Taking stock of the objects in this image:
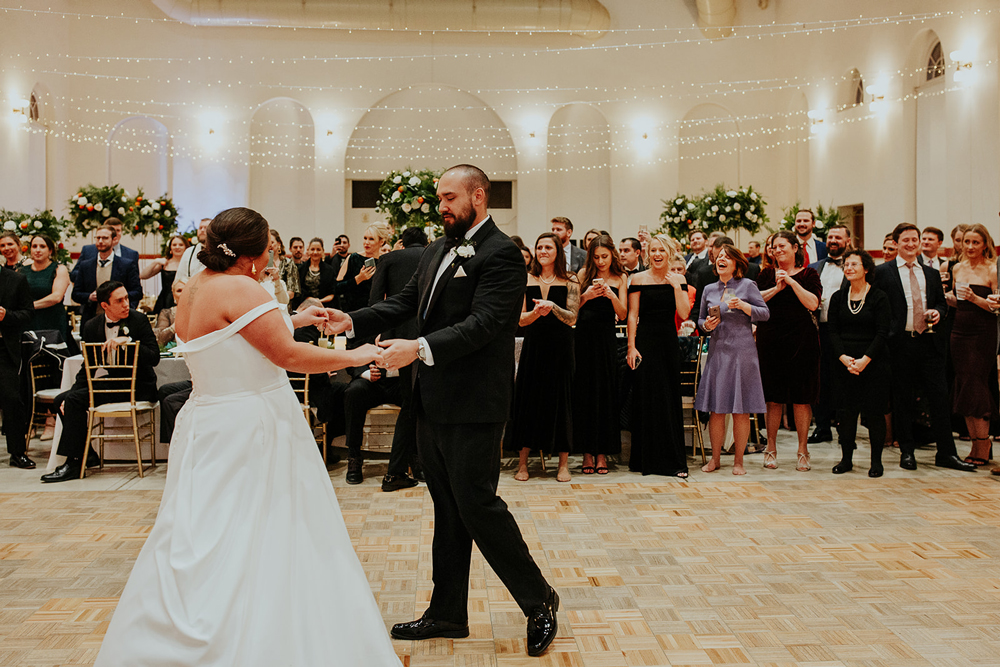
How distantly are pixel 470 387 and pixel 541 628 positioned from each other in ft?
3.02

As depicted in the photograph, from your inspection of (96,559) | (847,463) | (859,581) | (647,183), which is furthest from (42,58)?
(859,581)

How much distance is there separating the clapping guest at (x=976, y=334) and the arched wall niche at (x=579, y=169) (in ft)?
32.5

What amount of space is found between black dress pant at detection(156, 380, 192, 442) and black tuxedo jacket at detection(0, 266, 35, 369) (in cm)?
110

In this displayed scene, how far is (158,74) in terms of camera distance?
14680mm

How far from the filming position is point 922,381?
6.50 metres

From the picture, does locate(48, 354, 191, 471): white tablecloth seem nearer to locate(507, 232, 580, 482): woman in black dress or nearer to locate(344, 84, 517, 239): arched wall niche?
locate(507, 232, 580, 482): woman in black dress

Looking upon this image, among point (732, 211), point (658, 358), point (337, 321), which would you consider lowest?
point (658, 358)

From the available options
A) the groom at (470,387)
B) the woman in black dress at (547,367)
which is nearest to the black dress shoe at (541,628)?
the groom at (470,387)

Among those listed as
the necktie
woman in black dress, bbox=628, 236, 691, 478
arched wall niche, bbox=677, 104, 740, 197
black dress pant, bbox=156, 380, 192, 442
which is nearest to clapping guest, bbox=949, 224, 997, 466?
the necktie

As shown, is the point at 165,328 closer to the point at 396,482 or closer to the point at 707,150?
the point at 396,482

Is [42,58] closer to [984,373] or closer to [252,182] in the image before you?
[252,182]

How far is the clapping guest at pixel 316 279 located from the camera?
861 centimetres

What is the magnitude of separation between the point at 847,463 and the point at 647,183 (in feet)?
33.2

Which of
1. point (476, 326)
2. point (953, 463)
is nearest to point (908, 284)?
point (953, 463)
